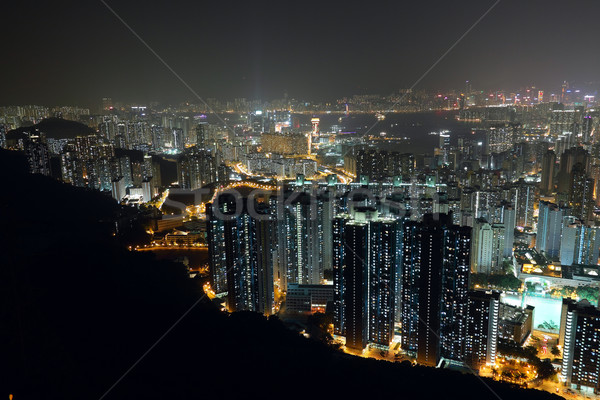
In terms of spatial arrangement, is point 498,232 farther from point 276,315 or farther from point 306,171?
point 306,171

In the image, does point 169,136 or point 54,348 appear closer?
point 54,348

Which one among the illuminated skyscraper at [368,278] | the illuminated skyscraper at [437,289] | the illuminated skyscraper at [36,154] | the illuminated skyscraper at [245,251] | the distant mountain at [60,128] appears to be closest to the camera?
the illuminated skyscraper at [437,289]

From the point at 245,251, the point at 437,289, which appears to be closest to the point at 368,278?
the point at 437,289

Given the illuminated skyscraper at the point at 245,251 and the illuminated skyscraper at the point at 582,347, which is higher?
the illuminated skyscraper at the point at 245,251

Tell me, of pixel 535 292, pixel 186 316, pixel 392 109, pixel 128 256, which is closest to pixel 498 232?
pixel 535 292

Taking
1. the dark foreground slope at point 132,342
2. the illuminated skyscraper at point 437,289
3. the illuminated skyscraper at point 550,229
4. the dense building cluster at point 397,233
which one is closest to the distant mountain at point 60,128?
the dense building cluster at point 397,233

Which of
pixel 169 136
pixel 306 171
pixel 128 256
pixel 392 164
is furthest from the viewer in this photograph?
pixel 169 136

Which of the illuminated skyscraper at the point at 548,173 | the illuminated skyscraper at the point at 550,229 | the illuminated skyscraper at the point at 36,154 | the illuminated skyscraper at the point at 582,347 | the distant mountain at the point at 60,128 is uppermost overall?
the distant mountain at the point at 60,128

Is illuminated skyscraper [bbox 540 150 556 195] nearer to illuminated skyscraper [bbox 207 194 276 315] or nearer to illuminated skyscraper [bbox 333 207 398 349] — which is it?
illuminated skyscraper [bbox 333 207 398 349]

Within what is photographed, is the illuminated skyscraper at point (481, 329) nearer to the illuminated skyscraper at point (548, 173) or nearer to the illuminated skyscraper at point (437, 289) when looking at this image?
the illuminated skyscraper at point (437, 289)
